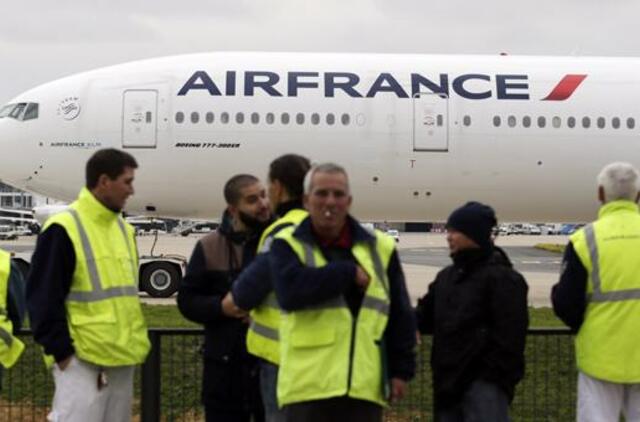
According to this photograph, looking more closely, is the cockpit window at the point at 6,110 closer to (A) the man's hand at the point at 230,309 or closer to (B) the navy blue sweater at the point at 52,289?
(B) the navy blue sweater at the point at 52,289

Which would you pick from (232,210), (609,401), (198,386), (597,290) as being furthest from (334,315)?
(198,386)

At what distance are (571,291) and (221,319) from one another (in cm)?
204

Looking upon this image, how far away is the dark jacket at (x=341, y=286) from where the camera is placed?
5.05 m

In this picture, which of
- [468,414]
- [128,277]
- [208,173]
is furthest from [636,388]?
[208,173]

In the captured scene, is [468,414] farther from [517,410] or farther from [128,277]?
[517,410]

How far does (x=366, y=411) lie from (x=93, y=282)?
179 cm

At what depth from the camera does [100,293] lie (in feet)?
19.8

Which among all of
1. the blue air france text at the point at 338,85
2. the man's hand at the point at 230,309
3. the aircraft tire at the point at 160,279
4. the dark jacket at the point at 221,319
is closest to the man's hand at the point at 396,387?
the man's hand at the point at 230,309

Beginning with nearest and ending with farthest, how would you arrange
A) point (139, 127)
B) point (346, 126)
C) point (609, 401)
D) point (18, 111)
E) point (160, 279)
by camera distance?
point (609, 401) < point (160, 279) < point (139, 127) < point (346, 126) < point (18, 111)

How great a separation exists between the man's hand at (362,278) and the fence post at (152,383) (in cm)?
259

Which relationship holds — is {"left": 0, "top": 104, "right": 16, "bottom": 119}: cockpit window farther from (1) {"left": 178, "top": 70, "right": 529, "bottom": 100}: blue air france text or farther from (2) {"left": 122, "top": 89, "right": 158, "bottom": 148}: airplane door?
(1) {"left": 178, "top": 70, "right": 529, "bottom": 100}: blue air france text

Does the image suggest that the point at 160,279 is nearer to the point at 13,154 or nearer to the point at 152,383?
the point at 13,154

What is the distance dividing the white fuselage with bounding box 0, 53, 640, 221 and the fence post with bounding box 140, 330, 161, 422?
37.6 feet

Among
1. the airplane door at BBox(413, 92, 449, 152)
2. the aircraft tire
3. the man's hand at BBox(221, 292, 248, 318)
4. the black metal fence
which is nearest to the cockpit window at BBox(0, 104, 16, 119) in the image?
the aircraft tire
